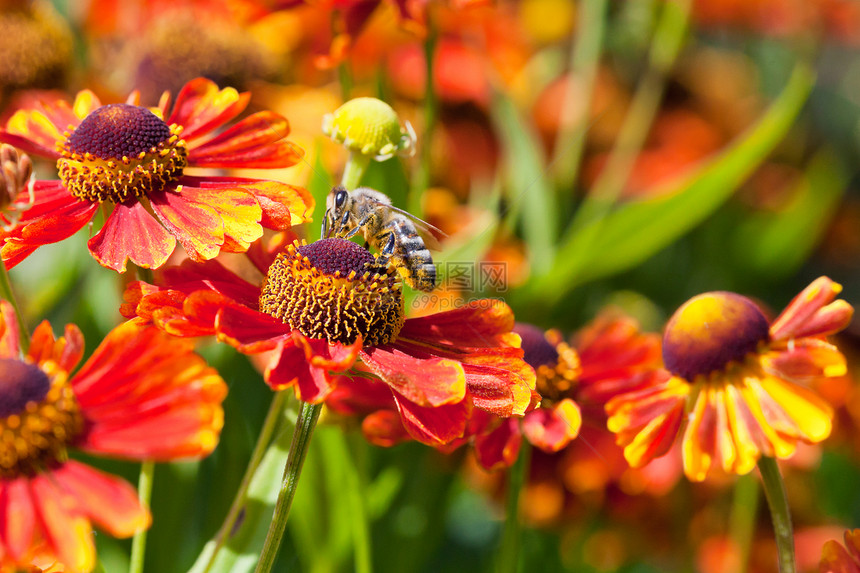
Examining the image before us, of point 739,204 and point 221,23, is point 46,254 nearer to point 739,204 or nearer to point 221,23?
point 221,23

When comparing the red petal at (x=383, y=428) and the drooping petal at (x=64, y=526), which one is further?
the red petal at (x=383, y=428)

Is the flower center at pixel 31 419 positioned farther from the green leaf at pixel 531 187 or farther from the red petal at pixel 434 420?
the green leaf at pixel 531 187

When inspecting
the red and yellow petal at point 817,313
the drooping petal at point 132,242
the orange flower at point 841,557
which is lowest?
the orange flower at point 841,557

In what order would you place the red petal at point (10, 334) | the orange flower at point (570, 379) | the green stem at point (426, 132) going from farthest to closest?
the green stem at point (426, 132) → the orange flower at point (570, 379) → the red petal at point (10, 334)

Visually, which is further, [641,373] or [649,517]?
[649,517]

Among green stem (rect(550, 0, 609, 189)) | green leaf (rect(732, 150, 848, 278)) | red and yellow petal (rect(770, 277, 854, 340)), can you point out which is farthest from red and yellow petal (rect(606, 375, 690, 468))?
green leaf (rect(732, 150, 848, 278))

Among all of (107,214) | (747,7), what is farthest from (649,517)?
(747,7)

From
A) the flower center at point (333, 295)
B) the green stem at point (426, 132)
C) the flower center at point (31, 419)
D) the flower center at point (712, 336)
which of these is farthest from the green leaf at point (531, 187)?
the flower center at point (31, 419)
